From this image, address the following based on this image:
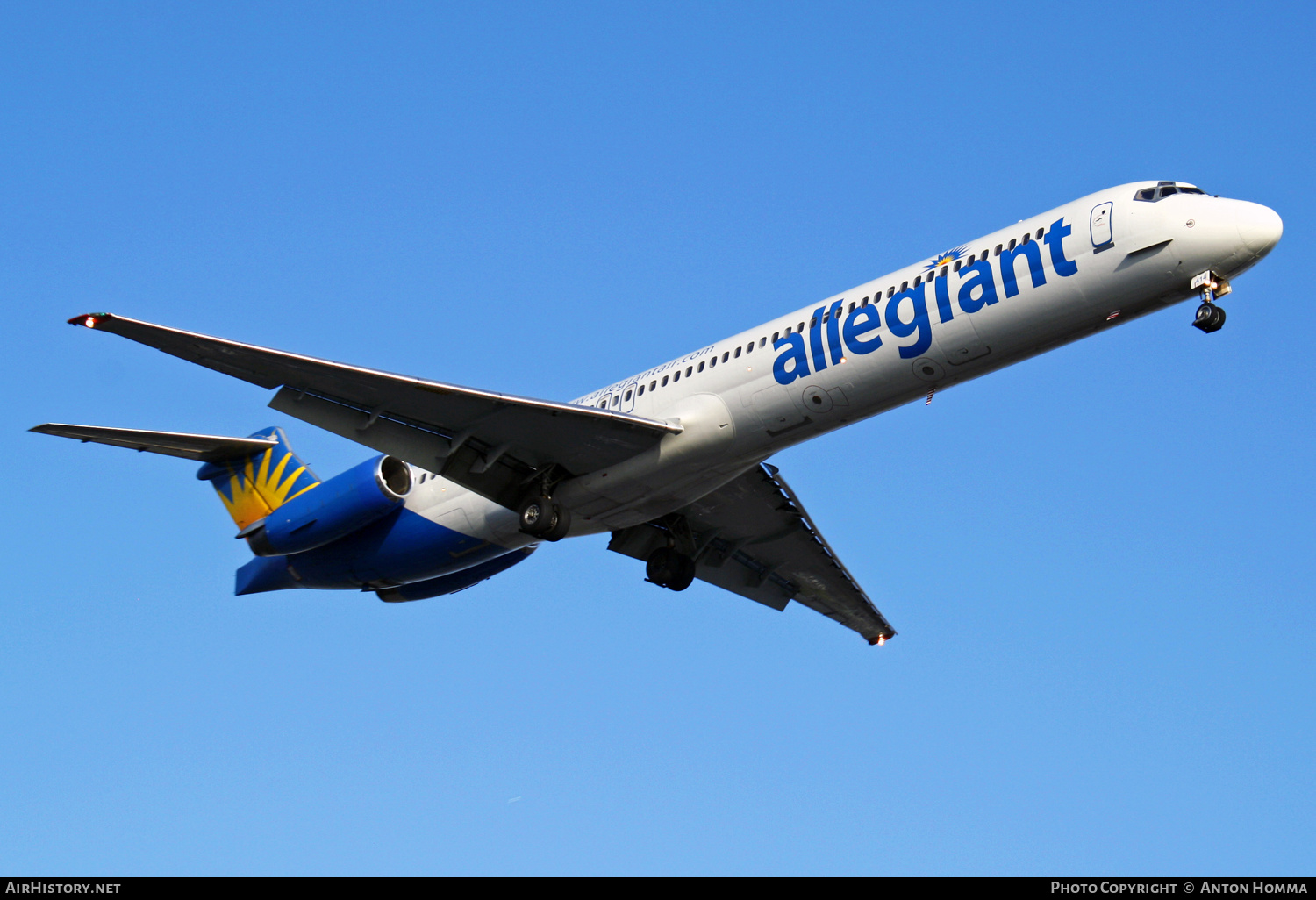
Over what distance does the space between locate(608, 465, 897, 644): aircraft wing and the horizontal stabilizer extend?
24.0 ft

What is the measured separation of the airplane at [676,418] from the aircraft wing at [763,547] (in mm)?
49

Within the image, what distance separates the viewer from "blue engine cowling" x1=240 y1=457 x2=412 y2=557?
23547 millimetres

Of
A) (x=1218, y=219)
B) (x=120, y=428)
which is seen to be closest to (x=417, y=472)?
(x=120, y=428)

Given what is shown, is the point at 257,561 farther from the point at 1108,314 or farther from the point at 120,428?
the point at 1108,314

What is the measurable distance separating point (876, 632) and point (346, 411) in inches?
479

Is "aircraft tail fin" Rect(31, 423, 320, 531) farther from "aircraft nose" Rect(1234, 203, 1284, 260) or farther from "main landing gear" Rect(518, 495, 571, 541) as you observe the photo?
"aircraft nose" Rect(1234, 203, 1284, 260)

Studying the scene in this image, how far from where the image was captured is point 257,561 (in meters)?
25.8

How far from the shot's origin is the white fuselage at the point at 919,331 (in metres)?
18.1

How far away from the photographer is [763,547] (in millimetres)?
26188

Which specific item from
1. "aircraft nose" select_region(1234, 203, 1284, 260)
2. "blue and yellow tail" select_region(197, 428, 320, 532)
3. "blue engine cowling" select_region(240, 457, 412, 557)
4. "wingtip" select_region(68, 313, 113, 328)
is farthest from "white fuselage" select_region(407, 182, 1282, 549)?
"wingtip" select_region(68, 313, 113, 328)

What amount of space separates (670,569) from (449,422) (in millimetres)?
5987

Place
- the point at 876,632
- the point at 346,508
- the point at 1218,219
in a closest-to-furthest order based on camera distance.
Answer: the point at 1218,219 < the point at 346,508 < the point at 876,632

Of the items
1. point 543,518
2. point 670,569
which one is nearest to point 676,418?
point 543,518
